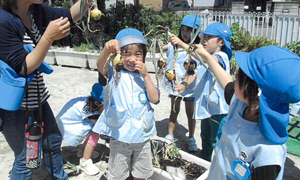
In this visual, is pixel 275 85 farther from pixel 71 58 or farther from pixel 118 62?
pixel 71 58

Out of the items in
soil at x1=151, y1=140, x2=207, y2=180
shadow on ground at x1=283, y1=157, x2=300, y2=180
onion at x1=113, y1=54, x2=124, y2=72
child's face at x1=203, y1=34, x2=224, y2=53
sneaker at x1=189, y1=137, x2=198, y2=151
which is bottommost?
shadow on ground at x1=283, y1=157, x2=300, y2=180

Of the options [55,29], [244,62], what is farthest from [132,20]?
[244,62]

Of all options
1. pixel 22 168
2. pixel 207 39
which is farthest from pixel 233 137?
pixel 22 168

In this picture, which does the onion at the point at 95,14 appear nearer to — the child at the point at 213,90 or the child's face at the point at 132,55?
the child's face at the point at 132,55

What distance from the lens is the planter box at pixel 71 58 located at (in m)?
6.74

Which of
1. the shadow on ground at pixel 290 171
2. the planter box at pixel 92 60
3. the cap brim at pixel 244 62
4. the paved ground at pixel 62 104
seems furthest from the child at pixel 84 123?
the planter box at pixel 92 60

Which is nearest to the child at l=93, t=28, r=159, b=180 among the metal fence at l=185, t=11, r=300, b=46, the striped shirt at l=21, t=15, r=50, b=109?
the striped shirt at l=21, t=15, r=50, b=109

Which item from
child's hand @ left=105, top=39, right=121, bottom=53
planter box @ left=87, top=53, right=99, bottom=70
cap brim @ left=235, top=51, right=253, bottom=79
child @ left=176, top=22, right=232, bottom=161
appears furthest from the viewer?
planter box @ left=87, top=53, right=99, bottom=70

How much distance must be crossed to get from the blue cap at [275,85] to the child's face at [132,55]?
0.90 m

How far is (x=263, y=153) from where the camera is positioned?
125cm

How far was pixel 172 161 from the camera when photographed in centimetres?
245

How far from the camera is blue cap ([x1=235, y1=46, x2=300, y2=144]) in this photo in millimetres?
1089

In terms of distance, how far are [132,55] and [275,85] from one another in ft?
3.55

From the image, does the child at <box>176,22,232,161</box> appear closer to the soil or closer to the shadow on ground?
the soil
